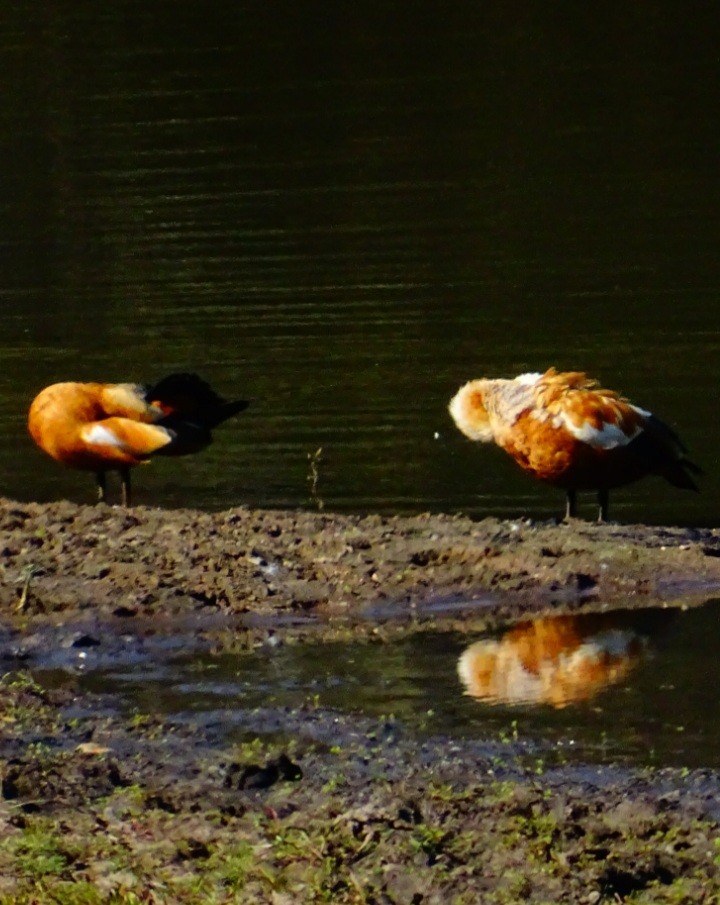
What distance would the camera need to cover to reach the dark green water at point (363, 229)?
12070mm

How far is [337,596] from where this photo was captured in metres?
8.40

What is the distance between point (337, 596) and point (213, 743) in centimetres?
220

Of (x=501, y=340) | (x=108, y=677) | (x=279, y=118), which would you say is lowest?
(x=108, y=677)

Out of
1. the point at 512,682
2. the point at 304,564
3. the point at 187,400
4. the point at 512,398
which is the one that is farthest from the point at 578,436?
the point at 512,682

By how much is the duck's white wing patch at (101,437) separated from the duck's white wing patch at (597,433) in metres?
2.20

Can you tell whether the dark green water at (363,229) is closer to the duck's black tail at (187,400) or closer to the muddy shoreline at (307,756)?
the duck's black tail at (187,400)

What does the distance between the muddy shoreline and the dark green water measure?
1.66 metres

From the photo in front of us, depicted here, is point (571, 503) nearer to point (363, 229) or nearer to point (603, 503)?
point (603, 503)

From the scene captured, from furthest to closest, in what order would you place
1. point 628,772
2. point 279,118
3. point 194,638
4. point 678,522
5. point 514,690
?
point 279,118
point 678,522
point 194,638
point 514,690
point 628,772

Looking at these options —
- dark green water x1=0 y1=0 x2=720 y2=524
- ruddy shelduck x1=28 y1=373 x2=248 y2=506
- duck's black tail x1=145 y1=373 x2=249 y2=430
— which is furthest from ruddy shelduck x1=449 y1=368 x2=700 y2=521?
ruddy shelduck x1=28 y1=373 x2=248 y2=506

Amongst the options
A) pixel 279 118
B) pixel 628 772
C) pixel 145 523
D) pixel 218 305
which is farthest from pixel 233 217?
pixel 628 772

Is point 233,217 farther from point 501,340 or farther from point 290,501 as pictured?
point 290,501

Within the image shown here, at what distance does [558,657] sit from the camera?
7.61m

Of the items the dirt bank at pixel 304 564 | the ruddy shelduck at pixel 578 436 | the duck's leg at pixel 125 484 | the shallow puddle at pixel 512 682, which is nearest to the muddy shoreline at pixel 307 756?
the dirt bank at pixel 304 564
